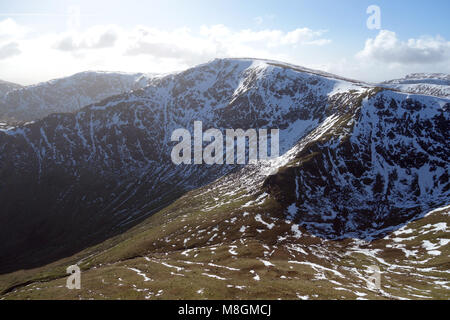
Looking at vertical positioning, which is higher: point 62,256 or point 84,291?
point 84,291

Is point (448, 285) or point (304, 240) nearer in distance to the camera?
point (448, 285)

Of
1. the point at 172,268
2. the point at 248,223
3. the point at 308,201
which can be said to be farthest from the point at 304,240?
the point at 172,268

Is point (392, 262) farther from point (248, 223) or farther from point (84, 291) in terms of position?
point (84, 291)

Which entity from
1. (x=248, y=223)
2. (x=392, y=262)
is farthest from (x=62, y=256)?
(x=392, y=262)

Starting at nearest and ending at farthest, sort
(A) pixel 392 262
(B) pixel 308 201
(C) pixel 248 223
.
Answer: (A) pixel 392 262, (C) pixel 248 223, (B) pixel 308 201

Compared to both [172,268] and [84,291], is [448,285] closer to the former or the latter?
[172,268]
